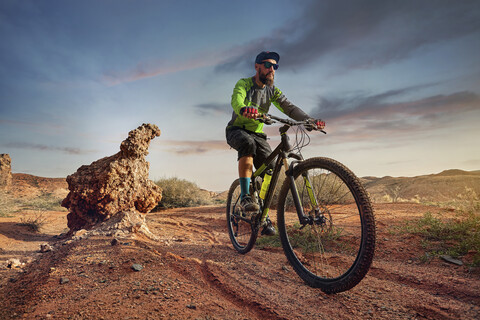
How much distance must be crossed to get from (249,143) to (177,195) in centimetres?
1080

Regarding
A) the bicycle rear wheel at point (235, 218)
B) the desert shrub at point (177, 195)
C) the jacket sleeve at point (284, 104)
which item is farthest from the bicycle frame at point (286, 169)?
the desert shrub at point (177, 195)

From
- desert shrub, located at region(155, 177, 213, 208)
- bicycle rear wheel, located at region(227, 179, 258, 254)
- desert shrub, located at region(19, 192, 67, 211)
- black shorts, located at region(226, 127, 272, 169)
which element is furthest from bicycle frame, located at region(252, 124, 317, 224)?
desert shrub, located at region(19, 192, 67, 211)

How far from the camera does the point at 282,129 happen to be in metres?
3.54

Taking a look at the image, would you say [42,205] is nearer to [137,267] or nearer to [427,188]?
[137,267]

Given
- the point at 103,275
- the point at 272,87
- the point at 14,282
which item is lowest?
the point at 14,282

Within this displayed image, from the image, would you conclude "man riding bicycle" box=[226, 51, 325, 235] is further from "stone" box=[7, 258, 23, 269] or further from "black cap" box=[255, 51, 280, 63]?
"stone" box=[7, 258, 23, 269]

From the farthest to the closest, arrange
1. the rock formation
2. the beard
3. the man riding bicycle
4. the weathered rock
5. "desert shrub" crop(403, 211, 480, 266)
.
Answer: the rock formation, the weathered rock, the beard, the man riding bicycle, "desert shrub" crop(403, 211, 480, 266)

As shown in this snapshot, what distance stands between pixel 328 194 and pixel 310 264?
1.09 m

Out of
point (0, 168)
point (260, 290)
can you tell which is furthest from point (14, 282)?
point (0, 168)

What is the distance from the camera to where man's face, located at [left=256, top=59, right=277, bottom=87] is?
4.19m

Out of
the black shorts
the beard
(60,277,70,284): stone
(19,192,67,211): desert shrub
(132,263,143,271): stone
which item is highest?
the beard

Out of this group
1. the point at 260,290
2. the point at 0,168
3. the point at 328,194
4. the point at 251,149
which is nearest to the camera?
the point at 260,290

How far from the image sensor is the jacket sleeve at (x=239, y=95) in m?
3.88

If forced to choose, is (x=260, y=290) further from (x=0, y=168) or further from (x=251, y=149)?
(x=0, y=168)
